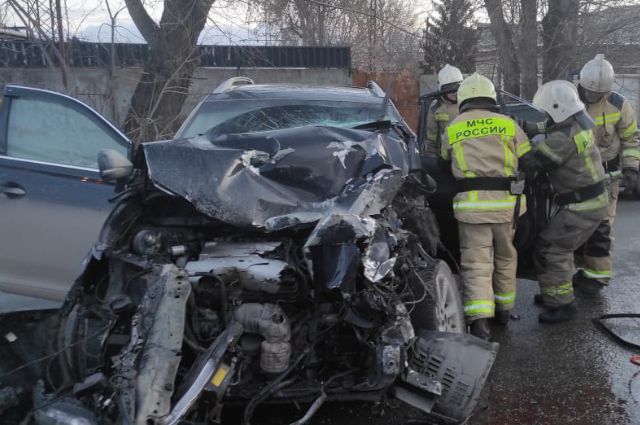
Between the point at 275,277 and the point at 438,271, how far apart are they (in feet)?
3.54

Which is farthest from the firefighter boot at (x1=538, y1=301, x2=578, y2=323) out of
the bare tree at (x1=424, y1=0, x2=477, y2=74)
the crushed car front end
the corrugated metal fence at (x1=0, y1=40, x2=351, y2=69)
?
the bare tree at (x1=424, y1=0, x2=477, y2=74)

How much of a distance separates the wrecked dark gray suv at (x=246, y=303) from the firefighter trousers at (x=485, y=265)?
67cm

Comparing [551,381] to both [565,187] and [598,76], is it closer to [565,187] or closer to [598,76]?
[565,187]

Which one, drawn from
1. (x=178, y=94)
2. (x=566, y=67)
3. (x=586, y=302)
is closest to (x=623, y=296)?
(x=586, y=302)

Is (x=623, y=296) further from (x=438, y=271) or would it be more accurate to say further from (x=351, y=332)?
(x=351, y=332)

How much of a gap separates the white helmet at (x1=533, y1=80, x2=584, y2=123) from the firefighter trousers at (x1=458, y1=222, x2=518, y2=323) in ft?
2.91

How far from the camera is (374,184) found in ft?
9.75

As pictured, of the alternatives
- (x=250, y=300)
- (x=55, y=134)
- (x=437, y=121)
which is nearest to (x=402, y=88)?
(x=437, y=121)

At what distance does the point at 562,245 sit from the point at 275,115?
2.32 metres

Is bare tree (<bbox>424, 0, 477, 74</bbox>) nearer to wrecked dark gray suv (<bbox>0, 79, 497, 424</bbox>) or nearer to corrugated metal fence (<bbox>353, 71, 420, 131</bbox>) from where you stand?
corrugated metal fence (<bbox>353, 71, 420, 131</bbox>)

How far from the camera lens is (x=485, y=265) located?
397 cm

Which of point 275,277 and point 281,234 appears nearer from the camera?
point 275,277

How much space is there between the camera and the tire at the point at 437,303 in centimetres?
301

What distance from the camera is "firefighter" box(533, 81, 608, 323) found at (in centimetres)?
415
